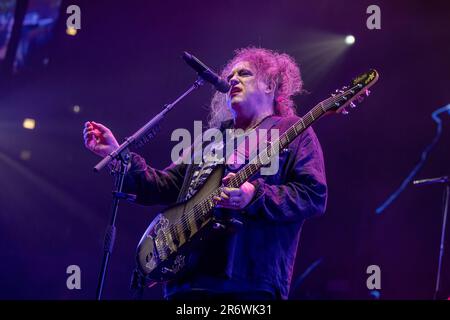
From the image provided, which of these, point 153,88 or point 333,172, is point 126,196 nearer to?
point 153,88

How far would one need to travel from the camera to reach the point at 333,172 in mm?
6234

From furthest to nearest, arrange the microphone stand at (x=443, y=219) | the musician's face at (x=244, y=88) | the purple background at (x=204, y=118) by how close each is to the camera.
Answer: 1. the purple background at (x=204, y=118)
2. the microphone stand at (x=443, y=219)
3. the musician's face at (x=244, y=88)

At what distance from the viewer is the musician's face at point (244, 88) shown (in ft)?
10.9

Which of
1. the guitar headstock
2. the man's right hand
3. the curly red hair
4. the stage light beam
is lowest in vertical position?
the man's right hand

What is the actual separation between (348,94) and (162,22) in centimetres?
333

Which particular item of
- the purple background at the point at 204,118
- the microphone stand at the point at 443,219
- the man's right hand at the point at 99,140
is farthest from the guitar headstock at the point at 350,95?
the purple background at the point at 204,118

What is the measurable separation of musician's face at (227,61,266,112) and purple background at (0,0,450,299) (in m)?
2.42

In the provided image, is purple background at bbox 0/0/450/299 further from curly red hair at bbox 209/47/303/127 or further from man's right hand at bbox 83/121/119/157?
man's right hand at bbox 83/121/119/157

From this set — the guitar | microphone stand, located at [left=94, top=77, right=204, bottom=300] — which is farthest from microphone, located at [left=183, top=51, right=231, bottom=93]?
Result: the guitar

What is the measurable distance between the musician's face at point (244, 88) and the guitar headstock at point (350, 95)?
59 cm

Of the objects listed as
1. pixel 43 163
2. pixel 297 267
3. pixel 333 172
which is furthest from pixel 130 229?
pixel 333 172

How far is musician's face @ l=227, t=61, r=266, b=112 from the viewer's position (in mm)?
3311

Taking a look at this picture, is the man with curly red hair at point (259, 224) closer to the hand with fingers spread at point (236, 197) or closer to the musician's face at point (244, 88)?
the hand with fingers spread at point (236, 197)
